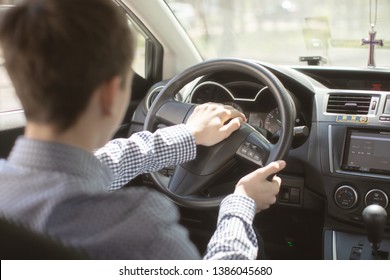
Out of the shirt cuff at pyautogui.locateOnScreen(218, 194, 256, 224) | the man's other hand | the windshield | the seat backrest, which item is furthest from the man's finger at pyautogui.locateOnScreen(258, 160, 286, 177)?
the windshield

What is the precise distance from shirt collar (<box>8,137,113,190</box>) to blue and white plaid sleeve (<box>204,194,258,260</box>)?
0.33 m

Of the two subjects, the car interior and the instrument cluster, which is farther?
the instrument cluster

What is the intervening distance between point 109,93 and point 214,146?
756 mm

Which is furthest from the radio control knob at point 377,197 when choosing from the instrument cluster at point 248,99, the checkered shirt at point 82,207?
the checkered shirt at point 82,207

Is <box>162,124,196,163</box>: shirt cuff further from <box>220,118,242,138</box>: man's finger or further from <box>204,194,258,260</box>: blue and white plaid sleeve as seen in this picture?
<box>204,194,258,260</box>: blue and white plaid sleeve

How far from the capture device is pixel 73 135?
77 cm

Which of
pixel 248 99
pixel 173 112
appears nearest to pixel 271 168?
pixel 173 112

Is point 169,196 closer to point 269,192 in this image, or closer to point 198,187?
point 198,187

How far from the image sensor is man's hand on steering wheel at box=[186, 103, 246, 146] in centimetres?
146

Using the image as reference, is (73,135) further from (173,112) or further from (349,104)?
(349,104)

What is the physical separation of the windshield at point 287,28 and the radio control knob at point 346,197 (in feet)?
2.34

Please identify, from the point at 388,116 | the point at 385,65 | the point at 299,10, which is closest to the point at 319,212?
the point at 388,116

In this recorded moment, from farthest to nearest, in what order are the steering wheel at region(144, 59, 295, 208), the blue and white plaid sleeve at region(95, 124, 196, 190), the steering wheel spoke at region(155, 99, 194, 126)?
1. the steering wheel spoke at region(155, 99, 194, 126)
2. the steering wheel at region(144, 59, 295, 208)
3. the blue and white plaid sleeve at region(95, 124, 196, 190)

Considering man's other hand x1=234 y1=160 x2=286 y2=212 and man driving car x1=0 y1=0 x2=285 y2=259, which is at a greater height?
man driving car x1=0 y1=0 x2=285 y2=259
